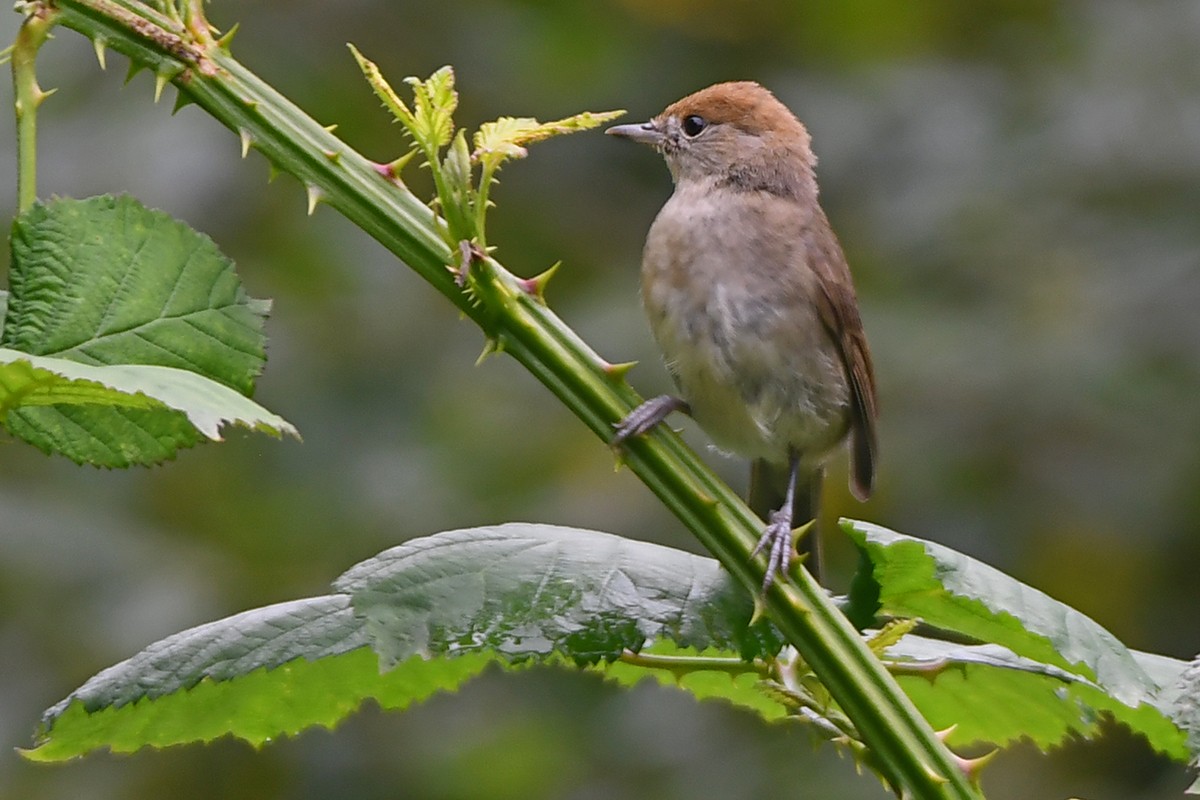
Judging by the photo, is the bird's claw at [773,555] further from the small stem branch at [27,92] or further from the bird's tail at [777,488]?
the bird's tail at [777,488]

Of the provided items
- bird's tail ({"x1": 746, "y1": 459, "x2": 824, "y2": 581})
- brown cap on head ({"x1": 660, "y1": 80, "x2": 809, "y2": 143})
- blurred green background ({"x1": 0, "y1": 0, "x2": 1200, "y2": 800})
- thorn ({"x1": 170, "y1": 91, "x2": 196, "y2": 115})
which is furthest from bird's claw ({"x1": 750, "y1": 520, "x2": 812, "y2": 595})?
blurred green background ({"x1": 0, "y1": 0, "x2": 1200, "y2": 800})

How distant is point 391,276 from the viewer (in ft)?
17.9

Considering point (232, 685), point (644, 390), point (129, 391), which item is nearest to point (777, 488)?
point (644, 390)

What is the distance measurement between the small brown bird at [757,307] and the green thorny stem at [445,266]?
1.40 meters

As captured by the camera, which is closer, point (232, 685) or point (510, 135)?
point (510, 135)

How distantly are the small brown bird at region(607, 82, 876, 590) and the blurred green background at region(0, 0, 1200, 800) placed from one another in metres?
0.83

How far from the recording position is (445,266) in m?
1.48

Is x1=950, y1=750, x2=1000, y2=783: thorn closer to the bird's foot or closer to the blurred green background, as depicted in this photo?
the bird's foot

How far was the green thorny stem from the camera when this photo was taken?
4.64ft

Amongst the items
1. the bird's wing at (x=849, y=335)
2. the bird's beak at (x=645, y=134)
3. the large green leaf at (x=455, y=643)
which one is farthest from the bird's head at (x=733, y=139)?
the large green leaf at (x=455, y=643)

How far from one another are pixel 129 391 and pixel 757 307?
2.30 meters

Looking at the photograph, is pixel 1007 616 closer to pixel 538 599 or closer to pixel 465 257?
pixel 538 599

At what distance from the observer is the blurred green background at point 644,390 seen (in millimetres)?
4570

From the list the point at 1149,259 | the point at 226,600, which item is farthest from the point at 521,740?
the point at 1149,259
